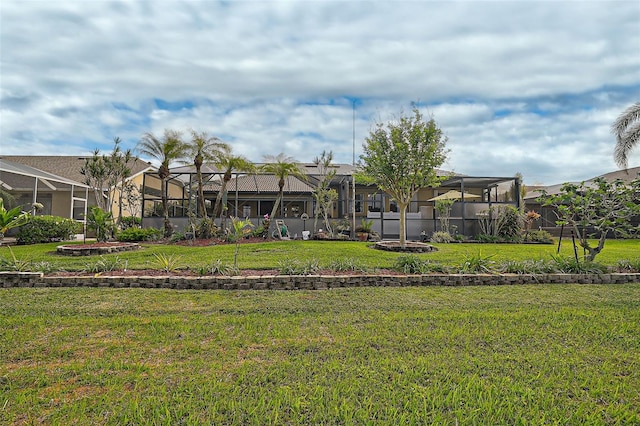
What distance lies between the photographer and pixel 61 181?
58.6 ft

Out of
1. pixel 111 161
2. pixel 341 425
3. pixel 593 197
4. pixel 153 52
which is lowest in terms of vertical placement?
pixel 341 425

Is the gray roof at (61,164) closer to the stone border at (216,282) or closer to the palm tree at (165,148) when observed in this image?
the palm tree at (165,148)

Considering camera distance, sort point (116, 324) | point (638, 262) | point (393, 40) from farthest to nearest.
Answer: point (393, 40) < point (638, 262) < point (116, 324)

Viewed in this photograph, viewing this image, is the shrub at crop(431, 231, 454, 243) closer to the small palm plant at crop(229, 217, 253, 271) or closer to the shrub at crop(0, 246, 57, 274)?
the small palm plant at crop(229, 217, 253, 271)

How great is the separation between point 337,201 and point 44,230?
12.6m

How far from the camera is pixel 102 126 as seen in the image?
667 inches

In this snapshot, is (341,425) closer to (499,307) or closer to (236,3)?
(499,307)

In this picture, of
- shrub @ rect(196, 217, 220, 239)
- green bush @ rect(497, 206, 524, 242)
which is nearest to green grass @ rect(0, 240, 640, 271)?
shrub @ rect(196, 217, 220, 239)

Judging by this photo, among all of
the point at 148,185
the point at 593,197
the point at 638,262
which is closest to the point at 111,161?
the point at 148,185

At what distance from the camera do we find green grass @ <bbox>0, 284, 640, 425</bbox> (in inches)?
93.9

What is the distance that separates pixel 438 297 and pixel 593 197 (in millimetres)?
4891

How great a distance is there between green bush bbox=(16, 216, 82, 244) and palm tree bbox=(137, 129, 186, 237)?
3803 mm

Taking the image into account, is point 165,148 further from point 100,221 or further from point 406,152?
point 406,152

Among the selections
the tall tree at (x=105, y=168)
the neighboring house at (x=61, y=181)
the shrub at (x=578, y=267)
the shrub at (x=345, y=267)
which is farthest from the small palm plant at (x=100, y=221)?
the shrub at (x=578, y=267)
